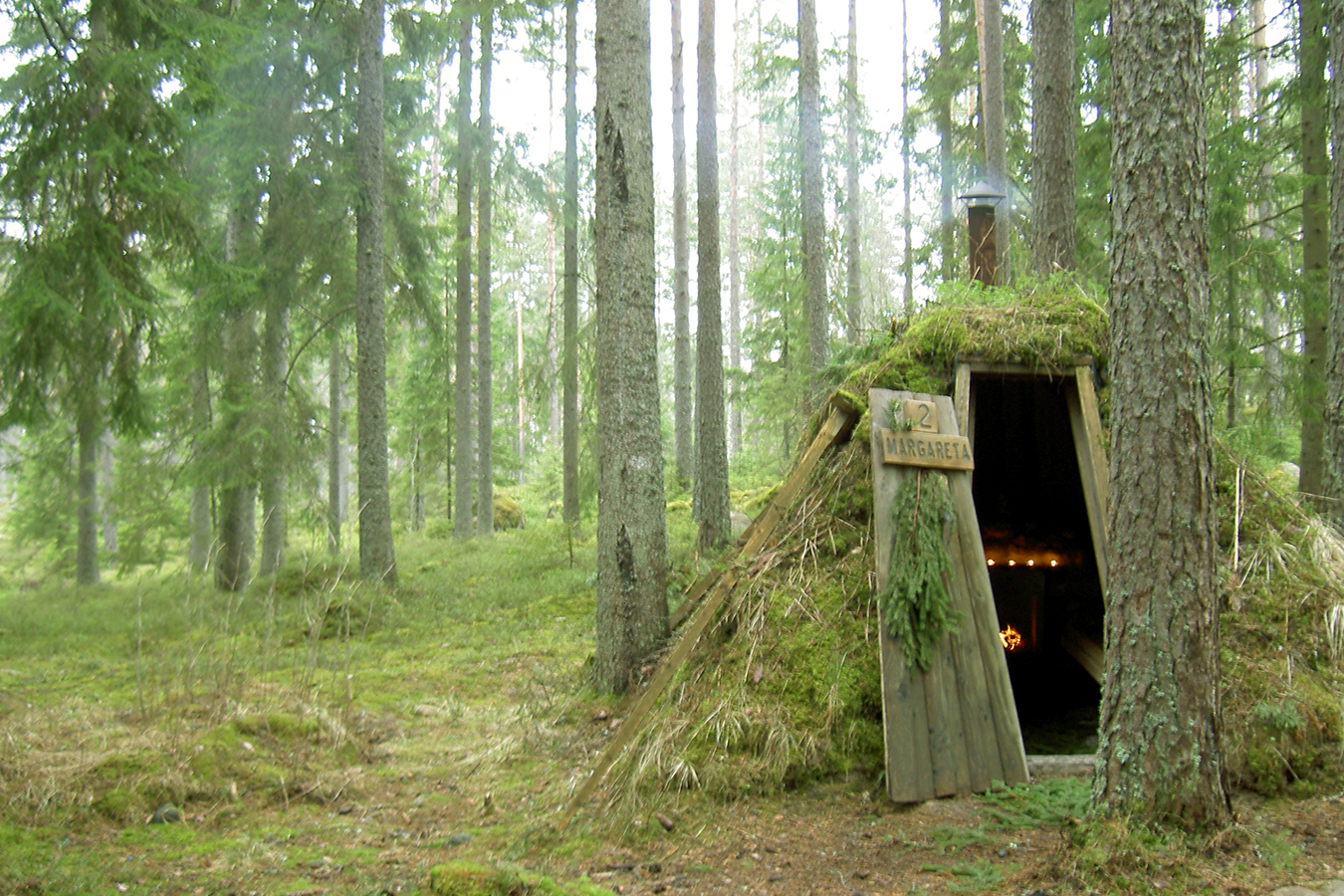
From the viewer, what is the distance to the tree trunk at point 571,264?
16188 millimetres

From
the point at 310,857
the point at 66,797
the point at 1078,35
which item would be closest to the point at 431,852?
the point at 310,857

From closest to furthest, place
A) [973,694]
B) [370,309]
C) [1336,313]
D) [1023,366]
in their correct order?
1. [973,694]
2. [1023,366]
3. [1336,313]
4. [370,309]

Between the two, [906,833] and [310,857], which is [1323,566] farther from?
[310,857]

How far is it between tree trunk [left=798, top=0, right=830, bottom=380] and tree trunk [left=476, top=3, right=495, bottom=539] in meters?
6.30

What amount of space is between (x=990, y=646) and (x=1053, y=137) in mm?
5771

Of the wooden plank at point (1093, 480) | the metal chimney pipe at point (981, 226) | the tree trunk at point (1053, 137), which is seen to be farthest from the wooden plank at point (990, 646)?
the tree trunk at point (1053, 137)

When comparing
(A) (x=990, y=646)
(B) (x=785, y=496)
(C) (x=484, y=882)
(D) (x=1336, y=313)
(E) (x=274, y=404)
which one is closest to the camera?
(C) (x=484, y=882)

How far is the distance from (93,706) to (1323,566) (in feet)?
29.1

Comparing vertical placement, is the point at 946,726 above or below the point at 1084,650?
above

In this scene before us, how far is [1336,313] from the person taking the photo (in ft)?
21.1

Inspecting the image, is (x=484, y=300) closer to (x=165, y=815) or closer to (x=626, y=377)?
(x=626, y=377)

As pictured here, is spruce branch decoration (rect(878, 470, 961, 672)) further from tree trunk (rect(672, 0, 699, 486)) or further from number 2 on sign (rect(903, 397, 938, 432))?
tree trunk (rect(672, 0, 699, 486))

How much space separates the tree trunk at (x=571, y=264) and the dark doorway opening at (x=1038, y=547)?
8920 mm

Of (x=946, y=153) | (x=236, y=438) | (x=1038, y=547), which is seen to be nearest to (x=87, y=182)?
(x=236, y=438)
